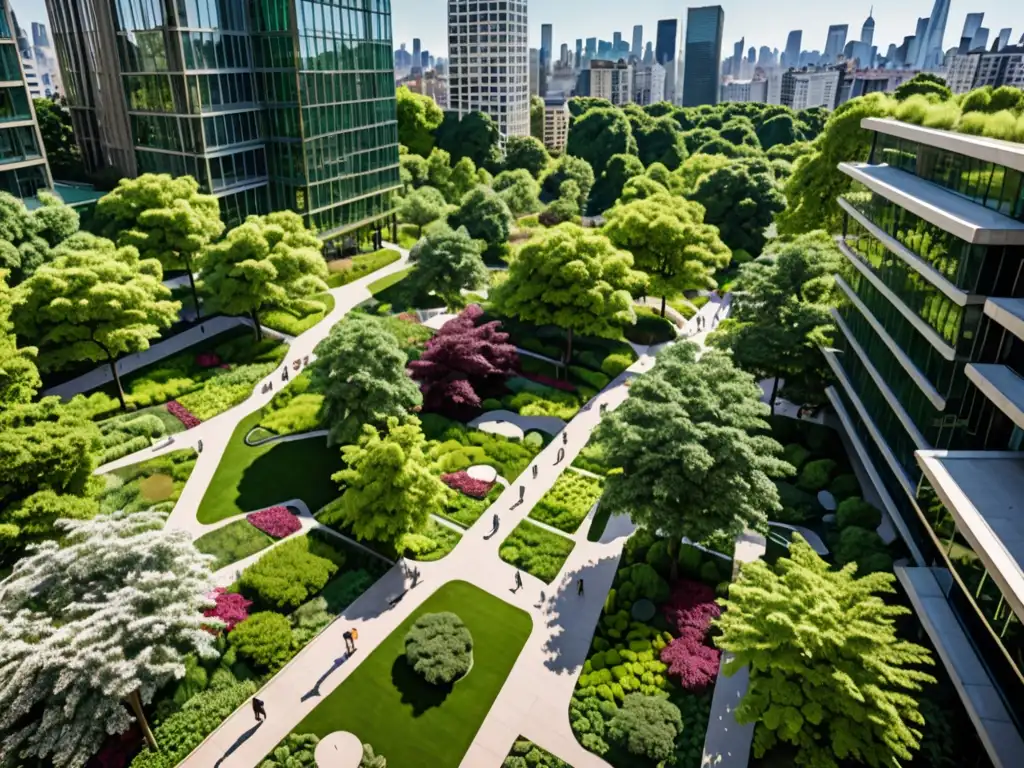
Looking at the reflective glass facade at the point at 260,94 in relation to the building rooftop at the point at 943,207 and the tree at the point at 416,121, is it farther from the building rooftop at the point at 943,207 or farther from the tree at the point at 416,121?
the building rooftop at the point at 943,207

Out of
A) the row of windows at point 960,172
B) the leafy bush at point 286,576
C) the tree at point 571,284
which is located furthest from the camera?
the tree at point 571,284

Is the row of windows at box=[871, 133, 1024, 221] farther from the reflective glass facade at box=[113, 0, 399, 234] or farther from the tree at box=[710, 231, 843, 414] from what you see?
the reflective glass facade at box=[113, 0, 399, 234]

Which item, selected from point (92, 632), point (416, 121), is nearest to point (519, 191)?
point (416, 121)

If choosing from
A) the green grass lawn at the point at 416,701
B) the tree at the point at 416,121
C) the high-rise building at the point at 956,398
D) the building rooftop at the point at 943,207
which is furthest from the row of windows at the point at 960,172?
the tree at the point at 416,121

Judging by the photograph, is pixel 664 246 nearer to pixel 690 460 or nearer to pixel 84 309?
pixel 690 460

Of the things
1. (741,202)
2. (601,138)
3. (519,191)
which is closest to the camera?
(741,202)

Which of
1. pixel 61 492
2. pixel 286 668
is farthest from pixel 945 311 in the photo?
pixel 61 492
